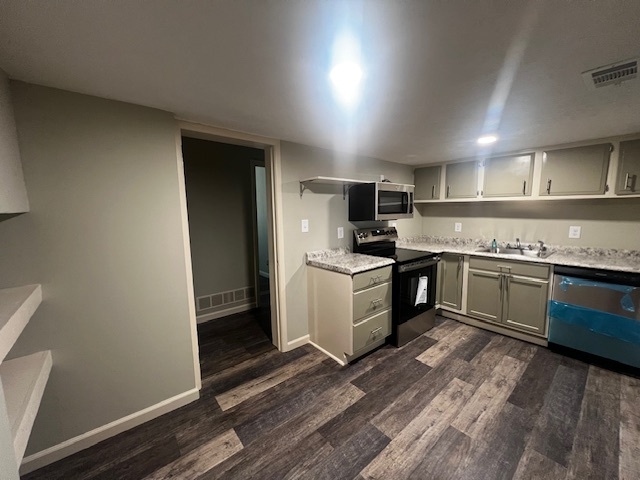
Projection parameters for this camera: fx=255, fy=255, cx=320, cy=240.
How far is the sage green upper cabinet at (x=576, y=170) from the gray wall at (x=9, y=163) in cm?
411

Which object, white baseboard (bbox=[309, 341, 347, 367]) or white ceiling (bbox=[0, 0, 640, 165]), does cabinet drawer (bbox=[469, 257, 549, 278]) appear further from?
white baseboard (bbox=[309, 341, 347, 367])

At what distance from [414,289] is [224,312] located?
2.50m

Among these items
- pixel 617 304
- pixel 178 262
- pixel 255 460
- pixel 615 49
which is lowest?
pixel 255 460

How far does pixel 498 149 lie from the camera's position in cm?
288

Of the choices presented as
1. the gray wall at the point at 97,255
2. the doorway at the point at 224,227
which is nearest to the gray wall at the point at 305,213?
the doorway at the point at 224,227

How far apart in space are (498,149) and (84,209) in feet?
12.4

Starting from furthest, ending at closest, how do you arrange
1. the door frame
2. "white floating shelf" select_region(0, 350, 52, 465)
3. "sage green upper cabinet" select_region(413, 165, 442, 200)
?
"sage green upper cabinet" select_region(413, 165, 442, 200) < the door frame < "white floating shelf" select_region(0, 350, 52, 465)

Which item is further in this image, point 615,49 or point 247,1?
point 615,49

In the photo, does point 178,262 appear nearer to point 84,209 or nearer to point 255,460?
point 84,209

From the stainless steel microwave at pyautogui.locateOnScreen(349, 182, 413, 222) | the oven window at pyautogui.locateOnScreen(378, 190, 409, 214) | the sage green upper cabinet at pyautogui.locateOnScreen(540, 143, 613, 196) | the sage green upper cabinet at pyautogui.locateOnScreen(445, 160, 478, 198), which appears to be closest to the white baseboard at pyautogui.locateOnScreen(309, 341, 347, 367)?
the stainless steel microwave at pyautogui.locateOnScreen(349, 182, 413, 222)

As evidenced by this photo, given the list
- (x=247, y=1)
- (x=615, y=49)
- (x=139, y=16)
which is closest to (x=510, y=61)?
(x=615, y=49)

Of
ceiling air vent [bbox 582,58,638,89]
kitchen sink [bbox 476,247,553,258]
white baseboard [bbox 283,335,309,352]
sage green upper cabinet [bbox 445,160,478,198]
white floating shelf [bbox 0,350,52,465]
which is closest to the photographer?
white floating shelf [bbox 0,350,52,465]

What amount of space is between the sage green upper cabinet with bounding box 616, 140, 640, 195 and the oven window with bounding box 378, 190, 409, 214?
73.7 inches

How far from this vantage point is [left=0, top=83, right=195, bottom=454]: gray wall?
4.51 ft
